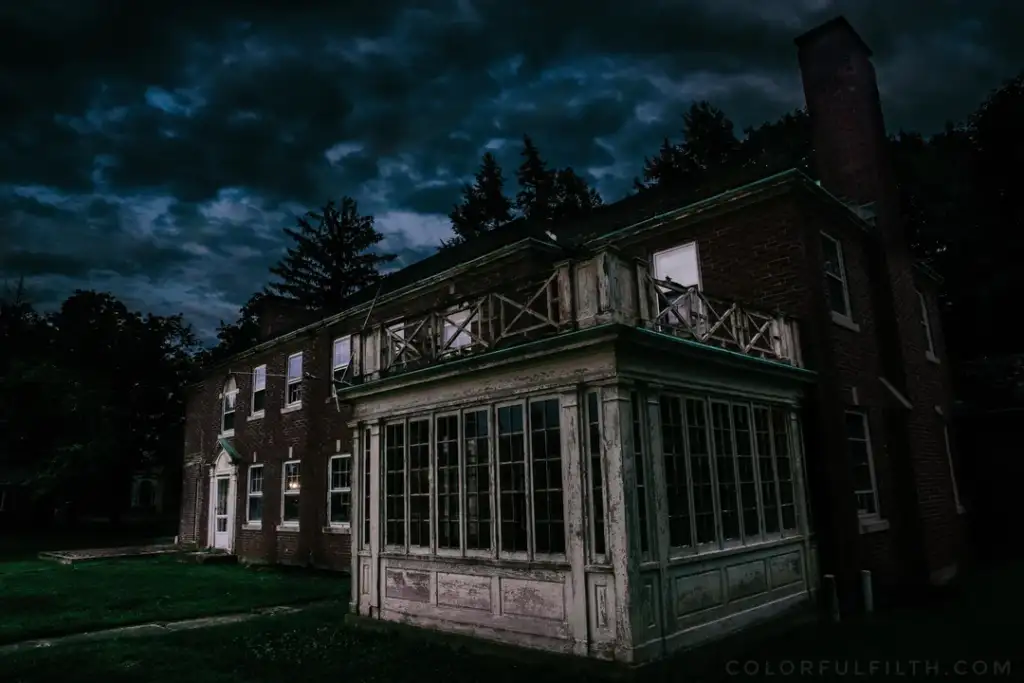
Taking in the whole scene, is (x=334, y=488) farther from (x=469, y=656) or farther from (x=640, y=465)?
(x=640, y=465)

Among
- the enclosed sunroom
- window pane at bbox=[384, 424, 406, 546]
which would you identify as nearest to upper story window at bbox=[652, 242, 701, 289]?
the enclosed sunroom

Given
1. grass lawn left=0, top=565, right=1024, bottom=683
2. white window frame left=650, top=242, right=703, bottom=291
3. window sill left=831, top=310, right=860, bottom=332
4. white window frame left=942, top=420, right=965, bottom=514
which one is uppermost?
white window frame left=650, top=242, right=703, bottom=291

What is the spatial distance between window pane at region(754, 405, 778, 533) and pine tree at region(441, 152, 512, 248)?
124 feet

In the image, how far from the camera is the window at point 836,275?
1158 cm

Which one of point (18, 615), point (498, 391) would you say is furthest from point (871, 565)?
point (18, 615)

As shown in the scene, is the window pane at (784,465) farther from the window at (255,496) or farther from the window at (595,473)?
the window at (255,496)

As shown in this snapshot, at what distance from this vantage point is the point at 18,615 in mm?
11164

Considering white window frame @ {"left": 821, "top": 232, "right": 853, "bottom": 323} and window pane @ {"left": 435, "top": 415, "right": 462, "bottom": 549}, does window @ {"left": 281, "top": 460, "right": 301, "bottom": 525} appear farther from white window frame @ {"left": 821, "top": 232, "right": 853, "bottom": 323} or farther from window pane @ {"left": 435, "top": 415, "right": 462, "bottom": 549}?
white window frame @ {"left": 821, "top": 232, "right": 853, "bottom": 323}

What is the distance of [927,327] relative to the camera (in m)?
15.7

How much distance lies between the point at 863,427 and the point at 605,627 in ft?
23.9

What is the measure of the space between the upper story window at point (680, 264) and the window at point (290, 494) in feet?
39.2

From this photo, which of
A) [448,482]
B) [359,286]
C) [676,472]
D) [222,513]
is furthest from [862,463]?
[359,286]

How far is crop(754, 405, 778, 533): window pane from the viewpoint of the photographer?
9242mm

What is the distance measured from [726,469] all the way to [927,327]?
1020cm
